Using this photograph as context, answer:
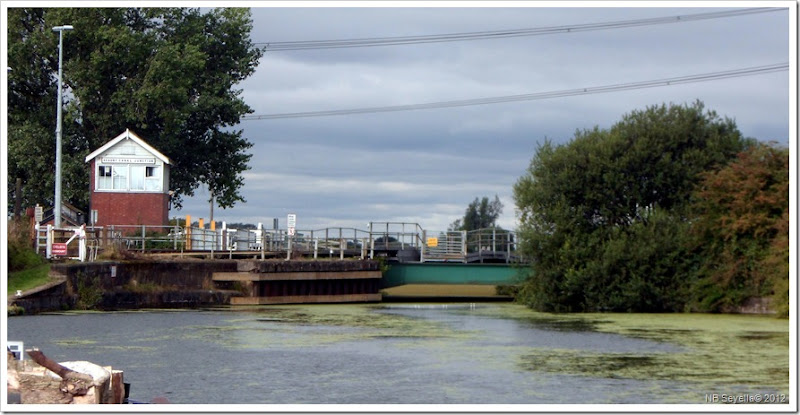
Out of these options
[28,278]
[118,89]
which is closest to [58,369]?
[28,278]

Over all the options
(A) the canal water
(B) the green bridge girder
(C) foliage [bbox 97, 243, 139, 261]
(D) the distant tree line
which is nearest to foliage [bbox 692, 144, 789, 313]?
(D) the distant tree line

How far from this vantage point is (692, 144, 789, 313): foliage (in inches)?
1576

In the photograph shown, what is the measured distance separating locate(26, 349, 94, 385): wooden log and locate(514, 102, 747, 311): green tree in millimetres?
28578

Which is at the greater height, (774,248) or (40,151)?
(40,151)

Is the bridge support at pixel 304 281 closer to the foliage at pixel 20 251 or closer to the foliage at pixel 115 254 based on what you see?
the foliage at pixel 115 254

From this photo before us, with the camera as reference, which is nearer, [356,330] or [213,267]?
[356,330]

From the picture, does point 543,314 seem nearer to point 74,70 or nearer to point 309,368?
point 309,368

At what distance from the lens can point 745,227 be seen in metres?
40.4

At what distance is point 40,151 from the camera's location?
60.1 meters

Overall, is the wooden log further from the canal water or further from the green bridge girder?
the green bridge girder

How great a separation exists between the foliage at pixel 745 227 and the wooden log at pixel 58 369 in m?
28.6

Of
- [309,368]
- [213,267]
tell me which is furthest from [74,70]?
[309,368]

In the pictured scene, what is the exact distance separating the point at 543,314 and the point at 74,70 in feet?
98.3

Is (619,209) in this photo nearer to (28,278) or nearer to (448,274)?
(448,274)
